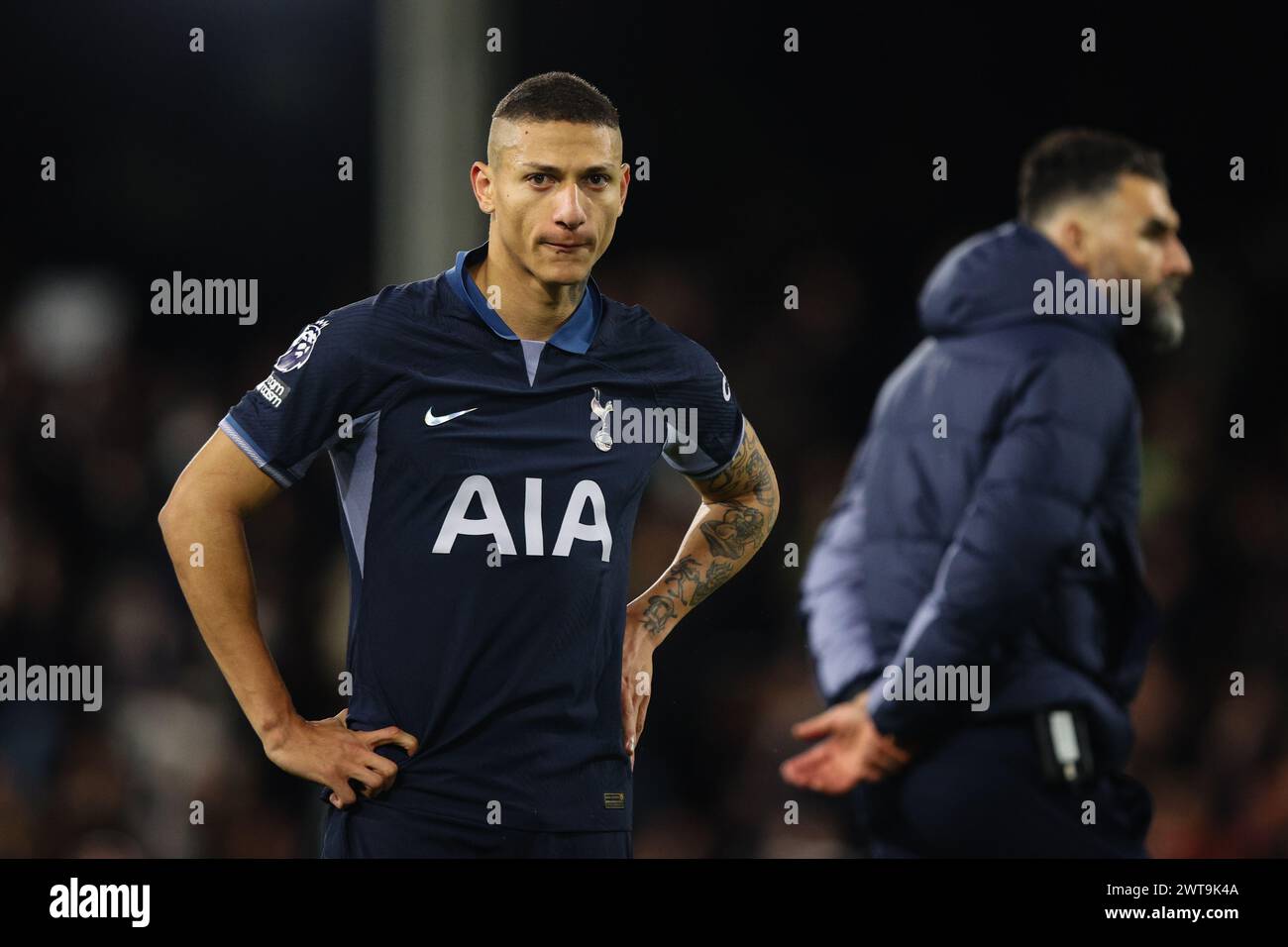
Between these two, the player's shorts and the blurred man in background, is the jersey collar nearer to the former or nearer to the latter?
the player's shorts

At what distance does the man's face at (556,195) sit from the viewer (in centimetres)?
312

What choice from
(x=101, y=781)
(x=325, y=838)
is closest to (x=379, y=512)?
(x=325, y=838)

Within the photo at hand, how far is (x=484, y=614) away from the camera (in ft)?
9.94

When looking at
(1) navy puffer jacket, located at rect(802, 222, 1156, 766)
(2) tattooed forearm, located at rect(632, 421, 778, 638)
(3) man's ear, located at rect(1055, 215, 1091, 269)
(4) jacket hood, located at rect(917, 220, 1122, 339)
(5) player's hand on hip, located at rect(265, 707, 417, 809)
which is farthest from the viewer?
(3) man's ear, located at rect(1055, 215, 1091, 269)

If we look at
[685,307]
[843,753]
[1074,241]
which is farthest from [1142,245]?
[843,753]

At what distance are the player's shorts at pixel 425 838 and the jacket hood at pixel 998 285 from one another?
2.23 meters

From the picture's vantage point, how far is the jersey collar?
315 centimetres

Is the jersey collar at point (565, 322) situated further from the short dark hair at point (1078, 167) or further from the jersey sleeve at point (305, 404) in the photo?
the short dark hair at point (1078, 167)

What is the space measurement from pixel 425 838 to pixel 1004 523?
2.01m

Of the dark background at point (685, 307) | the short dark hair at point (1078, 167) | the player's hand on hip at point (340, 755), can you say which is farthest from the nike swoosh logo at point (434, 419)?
the short dark hair at point (1078, 167)

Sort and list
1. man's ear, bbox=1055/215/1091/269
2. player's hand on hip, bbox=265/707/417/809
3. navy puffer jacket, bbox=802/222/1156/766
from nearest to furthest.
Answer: player's hand on hip, bbox=265/707/417/809, navy puffer jacket, bbox=802/222/1156/766, man's ear, bbox=1055/215/1091/269

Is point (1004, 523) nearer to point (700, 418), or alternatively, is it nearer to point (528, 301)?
point (700, 418)

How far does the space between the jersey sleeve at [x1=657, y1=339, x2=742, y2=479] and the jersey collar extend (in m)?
0.20

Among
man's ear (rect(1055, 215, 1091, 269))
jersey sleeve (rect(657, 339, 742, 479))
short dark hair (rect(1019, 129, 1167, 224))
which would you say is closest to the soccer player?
jersey sleeve (rect(657, 339, 742, 479))
